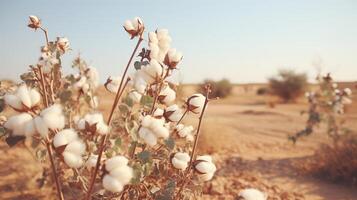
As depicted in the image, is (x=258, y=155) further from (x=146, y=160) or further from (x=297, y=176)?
(x=146, y=160)

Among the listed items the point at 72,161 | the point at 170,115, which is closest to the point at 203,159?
the point at 170,115

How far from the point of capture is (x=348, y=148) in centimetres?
524

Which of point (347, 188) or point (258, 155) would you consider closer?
point (347, 188)

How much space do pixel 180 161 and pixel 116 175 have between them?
525 millimetres

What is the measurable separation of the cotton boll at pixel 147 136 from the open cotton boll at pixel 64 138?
0.87 feet

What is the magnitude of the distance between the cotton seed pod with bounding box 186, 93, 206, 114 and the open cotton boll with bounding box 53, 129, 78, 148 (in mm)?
690

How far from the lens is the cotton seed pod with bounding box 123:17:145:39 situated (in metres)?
1.72

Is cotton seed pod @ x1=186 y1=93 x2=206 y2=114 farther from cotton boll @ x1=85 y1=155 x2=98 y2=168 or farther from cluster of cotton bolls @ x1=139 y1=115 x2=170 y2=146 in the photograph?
cotton boll @ x1=85 y1=155 x2=98 y2=168

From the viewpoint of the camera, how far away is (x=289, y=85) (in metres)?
22.4

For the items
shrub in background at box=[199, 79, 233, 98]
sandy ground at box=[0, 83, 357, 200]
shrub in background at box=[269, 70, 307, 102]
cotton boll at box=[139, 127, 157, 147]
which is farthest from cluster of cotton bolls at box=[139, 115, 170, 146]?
shrub in background at box=[199, 79, 233, 98]

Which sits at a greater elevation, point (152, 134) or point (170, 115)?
point (170, 115)

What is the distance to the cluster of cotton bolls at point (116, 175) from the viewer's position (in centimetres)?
130

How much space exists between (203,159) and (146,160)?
0.33 m

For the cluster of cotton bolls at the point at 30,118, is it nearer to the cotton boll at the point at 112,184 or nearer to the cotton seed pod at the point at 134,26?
the cotton boll at the point at 112,184
